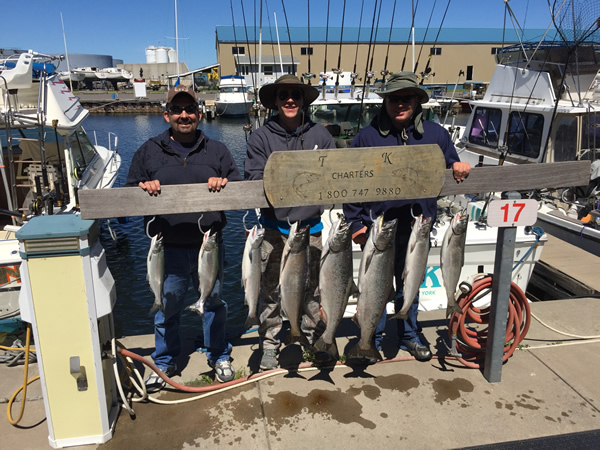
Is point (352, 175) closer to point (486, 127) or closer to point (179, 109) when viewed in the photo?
point (179, 109)

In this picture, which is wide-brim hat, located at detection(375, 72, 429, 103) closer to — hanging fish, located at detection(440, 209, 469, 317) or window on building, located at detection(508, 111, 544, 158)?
hanging fish, located at detection(440, 209, 469, 317)

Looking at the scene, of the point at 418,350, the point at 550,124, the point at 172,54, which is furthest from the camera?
the point at 172,54

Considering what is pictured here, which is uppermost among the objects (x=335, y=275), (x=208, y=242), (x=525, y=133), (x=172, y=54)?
(x=172, y=54)

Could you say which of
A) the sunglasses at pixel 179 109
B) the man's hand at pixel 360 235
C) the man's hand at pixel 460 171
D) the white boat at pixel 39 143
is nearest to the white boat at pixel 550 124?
the man's hand at pixel 460 171

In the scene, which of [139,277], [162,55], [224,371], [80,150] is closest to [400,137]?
[224,371]

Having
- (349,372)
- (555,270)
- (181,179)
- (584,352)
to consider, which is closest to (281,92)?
(181,179)

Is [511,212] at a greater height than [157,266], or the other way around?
[511,212]

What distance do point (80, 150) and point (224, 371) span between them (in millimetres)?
8709

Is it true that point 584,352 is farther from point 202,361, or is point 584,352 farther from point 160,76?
point 160,76

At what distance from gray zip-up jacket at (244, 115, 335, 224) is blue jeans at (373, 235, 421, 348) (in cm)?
79

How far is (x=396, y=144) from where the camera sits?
11.7ft

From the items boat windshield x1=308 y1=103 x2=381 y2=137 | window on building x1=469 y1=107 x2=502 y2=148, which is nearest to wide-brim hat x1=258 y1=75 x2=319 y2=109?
boat windshield x1=308 y1=103 x2=381 y2=137

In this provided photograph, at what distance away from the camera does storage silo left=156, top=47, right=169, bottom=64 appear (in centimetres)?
8650

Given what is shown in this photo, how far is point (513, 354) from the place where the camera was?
409cm
